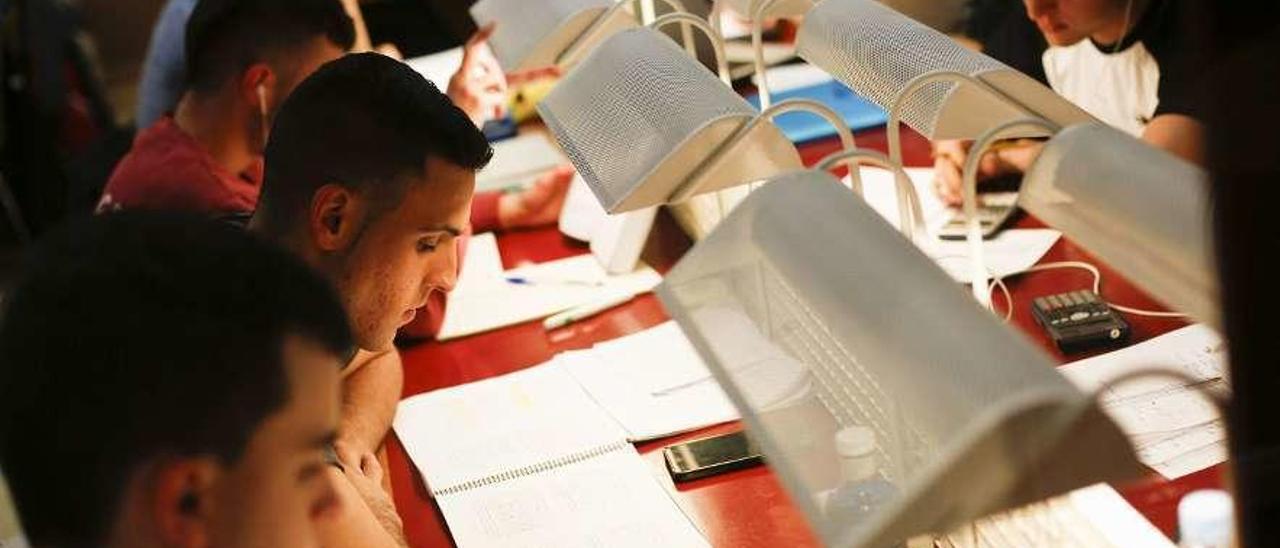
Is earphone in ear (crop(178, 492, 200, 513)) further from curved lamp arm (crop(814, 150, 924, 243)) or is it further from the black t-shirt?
the black t-shirt

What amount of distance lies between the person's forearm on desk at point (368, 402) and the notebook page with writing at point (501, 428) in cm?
3

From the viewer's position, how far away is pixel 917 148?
9.98 ft

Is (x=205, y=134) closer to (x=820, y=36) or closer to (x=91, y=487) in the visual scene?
(x=820, y=36)

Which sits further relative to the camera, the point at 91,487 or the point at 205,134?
the point at 205,134

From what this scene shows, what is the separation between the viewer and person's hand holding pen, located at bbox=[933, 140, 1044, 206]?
2.70 meters

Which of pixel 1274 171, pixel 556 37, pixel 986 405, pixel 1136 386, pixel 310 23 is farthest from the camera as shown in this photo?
pixel 310 23

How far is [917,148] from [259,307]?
1.93 m

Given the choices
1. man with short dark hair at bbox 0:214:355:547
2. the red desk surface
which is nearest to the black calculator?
the red desk surface

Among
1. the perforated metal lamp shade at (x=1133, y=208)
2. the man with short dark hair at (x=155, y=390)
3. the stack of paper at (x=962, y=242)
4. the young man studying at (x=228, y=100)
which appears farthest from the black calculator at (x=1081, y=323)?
the man with short dark hair at (x=155, y=390)

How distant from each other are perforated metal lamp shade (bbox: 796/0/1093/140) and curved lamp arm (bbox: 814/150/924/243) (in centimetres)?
9

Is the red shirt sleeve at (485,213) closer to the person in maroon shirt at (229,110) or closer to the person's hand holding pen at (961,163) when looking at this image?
the person in maroon shirt at (229,110)

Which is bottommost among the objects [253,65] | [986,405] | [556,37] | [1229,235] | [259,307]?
[253,65]

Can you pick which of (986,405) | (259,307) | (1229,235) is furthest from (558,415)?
(1229,235)

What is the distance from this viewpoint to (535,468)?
214 cm
